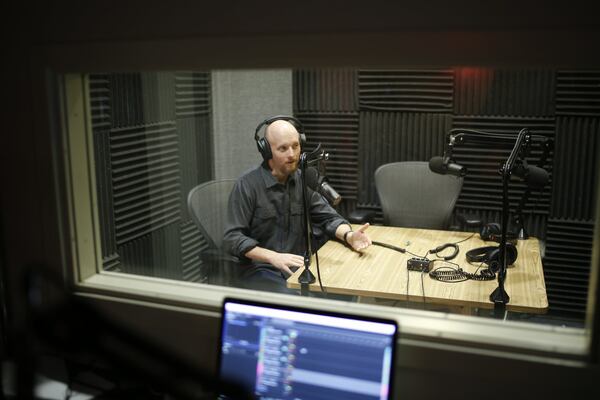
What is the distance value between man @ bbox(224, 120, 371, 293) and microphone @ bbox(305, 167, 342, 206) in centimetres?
40

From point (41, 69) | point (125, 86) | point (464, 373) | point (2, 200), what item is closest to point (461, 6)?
point (464, 373)

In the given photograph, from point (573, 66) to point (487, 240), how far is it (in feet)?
7.27

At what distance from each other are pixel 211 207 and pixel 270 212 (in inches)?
13.7

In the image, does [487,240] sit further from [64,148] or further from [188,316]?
[64,148]

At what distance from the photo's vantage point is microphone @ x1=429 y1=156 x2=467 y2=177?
9.73ft

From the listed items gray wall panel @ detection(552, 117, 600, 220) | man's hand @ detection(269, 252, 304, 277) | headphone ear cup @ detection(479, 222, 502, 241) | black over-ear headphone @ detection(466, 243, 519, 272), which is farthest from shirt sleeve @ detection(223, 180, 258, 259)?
gray wall panel @ detection(552, 117, 600, 220)

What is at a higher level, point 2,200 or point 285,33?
point 285,33

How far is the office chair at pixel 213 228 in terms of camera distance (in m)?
3.06

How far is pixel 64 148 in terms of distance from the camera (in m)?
1.48

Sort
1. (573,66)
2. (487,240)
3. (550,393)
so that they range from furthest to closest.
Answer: (487,240) → (550,393) → (573,66)

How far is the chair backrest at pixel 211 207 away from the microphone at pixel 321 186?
2.01ft

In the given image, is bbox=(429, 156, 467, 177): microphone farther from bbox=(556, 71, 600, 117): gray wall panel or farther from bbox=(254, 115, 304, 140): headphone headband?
bbox=(556, 71, 600, 117): gray wall panel

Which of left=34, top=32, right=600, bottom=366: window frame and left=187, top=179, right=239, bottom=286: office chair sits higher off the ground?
left=34, top=32, right=600, bottom=366: window frame

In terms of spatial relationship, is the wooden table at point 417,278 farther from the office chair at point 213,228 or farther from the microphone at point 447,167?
the office chair at point 213,228
